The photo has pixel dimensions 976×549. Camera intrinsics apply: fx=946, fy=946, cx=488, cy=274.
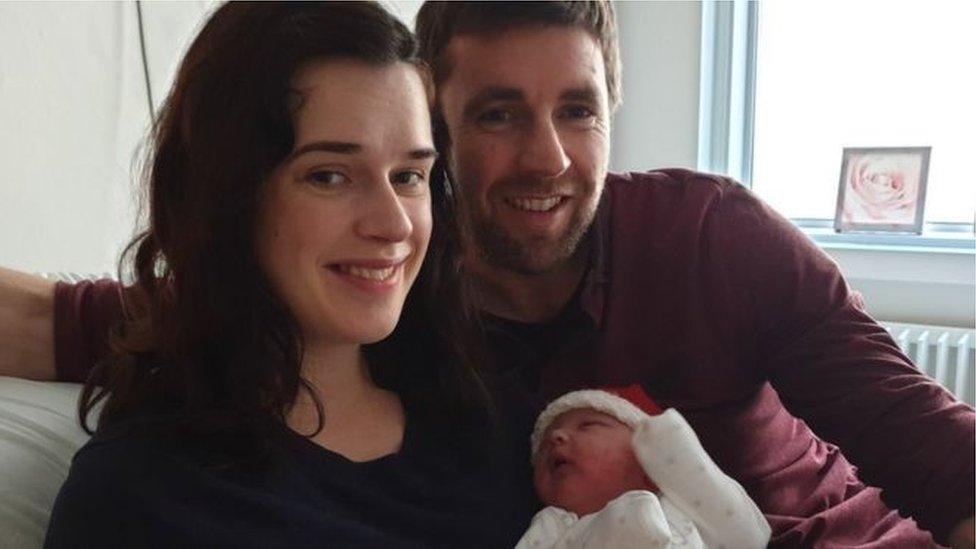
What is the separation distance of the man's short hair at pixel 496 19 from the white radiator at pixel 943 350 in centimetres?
142

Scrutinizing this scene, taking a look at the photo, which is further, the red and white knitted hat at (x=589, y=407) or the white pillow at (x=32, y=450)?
the red and white knitted hat at (x=589, y=407)

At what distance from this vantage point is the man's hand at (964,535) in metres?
0.95

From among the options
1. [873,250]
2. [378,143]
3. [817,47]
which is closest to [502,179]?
[378,143]

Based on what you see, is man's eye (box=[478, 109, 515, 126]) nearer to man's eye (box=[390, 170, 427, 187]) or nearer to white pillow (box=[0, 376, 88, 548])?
man's eye (box=[390, 170, 427, 187])

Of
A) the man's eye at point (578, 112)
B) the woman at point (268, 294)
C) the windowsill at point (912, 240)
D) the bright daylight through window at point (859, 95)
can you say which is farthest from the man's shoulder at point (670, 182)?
the bright daylight through window at point (859, 95)

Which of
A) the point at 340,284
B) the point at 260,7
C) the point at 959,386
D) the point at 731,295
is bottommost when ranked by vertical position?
the point at 959,386

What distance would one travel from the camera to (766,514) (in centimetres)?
122

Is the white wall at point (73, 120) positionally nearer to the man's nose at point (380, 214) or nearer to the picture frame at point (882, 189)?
the man's nose at point (380, 214)

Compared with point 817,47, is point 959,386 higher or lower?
lower

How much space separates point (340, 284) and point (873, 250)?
2021 millimetres

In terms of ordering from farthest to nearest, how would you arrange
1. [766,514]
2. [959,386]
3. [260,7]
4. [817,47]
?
[817,47], [959,386], [766,514], [260,7]

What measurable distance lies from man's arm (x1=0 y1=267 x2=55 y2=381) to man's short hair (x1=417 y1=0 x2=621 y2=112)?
22.6 inches

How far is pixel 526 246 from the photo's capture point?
4.26 ft

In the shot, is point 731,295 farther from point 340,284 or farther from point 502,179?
point 340,284
